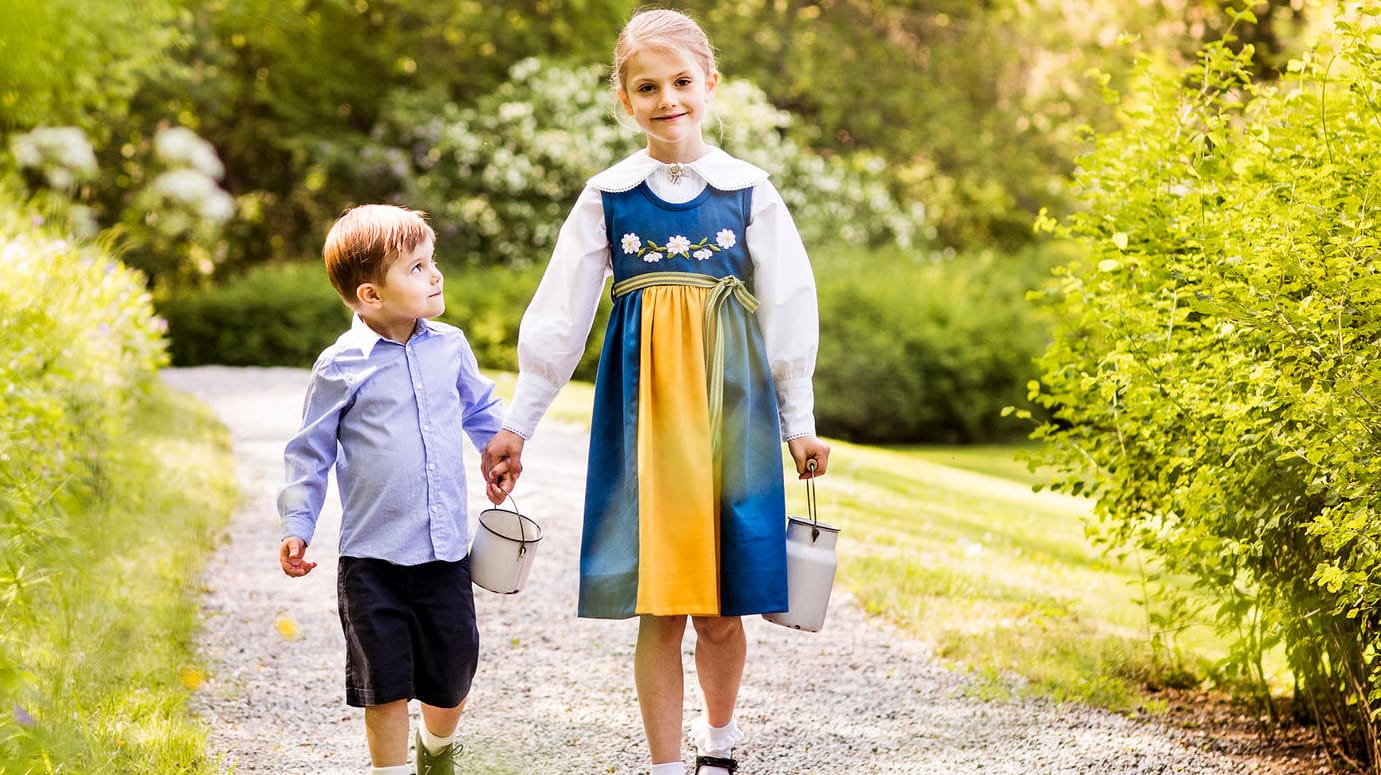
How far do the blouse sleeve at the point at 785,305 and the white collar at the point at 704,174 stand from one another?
4 centimetres

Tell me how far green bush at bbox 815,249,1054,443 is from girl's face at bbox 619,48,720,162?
959 cm

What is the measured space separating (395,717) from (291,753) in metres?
0.84

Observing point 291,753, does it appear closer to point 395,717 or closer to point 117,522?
point 395,717

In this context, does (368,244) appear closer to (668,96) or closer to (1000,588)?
(668,96)

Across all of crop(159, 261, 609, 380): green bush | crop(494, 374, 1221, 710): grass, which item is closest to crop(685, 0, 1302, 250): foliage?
crop(159, 261, 609, 380): green bush

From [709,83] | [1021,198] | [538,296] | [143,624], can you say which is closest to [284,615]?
[143,624]

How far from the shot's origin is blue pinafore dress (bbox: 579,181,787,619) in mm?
2734

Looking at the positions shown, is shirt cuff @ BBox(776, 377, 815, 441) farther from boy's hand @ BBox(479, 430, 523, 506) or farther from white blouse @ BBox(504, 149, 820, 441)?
boy's hand @ BBox(479, 430, 523, 506)

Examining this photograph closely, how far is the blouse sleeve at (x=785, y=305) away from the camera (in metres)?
2.81

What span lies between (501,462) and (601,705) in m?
1.19

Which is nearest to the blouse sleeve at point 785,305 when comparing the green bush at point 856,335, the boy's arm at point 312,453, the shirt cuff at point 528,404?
the shirt cuff at point 528,404

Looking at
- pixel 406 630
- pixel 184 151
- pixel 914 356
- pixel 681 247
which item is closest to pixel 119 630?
pixel 406 630

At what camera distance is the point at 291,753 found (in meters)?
3.31

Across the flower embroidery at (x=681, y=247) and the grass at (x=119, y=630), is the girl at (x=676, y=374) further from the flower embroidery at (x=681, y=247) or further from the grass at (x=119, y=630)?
the grass at (x=119, y=630)
